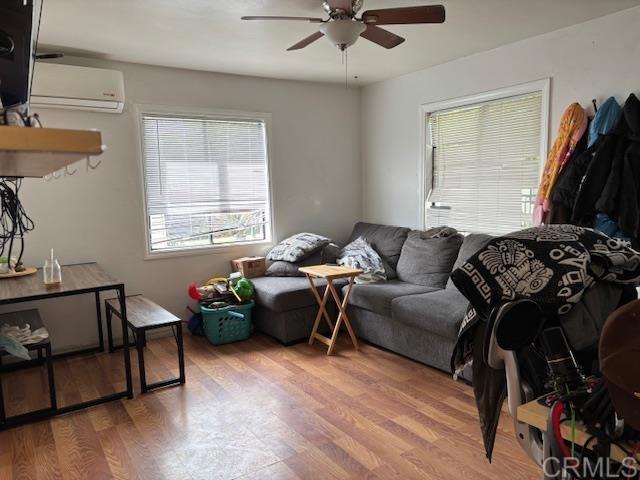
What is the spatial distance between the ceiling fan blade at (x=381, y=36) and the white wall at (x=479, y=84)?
1.34 meters

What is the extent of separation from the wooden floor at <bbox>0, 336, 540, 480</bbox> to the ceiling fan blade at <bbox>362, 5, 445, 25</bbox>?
2182 millimetres

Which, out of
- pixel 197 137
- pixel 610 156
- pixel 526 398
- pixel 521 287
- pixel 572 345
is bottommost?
pixel 526 398

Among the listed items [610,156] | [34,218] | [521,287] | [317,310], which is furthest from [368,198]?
[521,287]

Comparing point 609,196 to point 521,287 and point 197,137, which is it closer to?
point 521,287

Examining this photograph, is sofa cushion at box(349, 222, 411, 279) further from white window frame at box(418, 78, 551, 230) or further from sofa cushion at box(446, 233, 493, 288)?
sofa cushion at box(446, 233, 493, 288)

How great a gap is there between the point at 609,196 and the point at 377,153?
2.59 metres

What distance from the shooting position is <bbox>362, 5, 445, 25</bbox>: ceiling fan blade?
2.34 m

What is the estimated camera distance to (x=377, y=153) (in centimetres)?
507

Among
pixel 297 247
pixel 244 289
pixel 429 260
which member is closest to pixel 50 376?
pixel 244 289

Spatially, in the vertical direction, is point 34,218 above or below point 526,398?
above

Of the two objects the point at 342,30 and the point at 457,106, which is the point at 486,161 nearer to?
the point at 457,106

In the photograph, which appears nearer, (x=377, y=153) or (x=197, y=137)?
(x=197, y=137)

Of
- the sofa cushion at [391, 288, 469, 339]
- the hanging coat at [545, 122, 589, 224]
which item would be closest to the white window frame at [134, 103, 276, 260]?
the sofa cushion at [391, 288, 469, 339]

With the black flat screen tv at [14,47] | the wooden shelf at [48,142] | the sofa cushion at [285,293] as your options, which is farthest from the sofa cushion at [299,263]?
the wooden shelf at [48,142]
